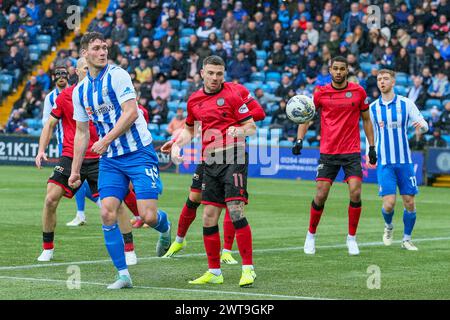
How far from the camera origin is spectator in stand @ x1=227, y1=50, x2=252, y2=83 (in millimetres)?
32406

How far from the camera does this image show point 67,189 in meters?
12.4

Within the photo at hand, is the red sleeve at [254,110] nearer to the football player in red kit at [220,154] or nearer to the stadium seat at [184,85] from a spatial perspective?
the football player in red kit at [220,154]

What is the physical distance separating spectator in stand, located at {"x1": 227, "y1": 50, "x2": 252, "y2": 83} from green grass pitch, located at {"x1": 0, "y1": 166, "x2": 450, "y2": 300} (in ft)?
39.6

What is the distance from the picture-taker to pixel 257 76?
33.0m

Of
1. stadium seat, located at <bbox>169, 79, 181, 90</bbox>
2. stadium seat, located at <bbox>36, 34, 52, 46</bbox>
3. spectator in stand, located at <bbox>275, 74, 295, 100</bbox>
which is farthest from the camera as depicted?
stadium seat, located at <bbox>36, 34, 52, 46</bbox>

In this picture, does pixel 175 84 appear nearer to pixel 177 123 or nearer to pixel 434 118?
pixel 177 123

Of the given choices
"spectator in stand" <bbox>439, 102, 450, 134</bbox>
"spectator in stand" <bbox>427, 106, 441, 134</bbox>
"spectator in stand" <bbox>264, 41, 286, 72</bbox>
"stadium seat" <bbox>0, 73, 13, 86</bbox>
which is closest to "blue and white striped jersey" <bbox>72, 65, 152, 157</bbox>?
"spectator in stand" <bbox>427, 106, 441, 134</bbox>

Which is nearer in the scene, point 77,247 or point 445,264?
point 445,264

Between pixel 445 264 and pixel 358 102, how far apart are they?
2.57 metres

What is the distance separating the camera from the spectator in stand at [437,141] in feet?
92.3

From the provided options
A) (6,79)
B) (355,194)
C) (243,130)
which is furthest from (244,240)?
(6,79)

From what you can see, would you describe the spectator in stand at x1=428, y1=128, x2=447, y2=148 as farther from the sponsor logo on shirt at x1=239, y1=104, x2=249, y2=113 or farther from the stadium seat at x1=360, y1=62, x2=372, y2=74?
the sponsor logo on shirt at x1=239, y1=104, x2=249, y2=113
